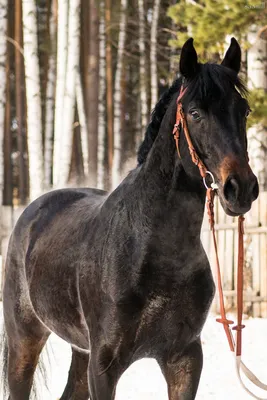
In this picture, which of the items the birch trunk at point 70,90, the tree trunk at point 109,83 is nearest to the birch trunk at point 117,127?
the tree trunk at point 109,83

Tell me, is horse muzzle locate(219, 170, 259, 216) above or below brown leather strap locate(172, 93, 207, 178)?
below

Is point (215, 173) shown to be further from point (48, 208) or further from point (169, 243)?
point (48, 208)

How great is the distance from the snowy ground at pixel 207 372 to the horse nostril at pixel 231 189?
2972 millimetres

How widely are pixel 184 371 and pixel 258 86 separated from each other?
8.70 m

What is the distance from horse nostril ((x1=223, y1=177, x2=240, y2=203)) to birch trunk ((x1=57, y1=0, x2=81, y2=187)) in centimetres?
1161

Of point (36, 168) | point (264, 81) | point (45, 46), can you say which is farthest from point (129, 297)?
point (45, 46)

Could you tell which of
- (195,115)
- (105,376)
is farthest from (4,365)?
(195,115)

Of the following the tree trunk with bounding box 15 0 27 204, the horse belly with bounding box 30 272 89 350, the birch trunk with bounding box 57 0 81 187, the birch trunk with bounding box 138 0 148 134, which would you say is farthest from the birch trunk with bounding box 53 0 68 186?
the horse belly with bounding box 30 272 89 350

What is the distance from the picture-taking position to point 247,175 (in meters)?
3.19

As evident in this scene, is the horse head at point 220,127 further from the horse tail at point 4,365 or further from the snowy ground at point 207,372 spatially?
the snowy ground at point 207,372

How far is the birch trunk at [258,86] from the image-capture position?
475 inches

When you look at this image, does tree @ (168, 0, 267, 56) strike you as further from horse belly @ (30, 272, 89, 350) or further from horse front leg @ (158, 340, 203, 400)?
horse front leg @ (158, 340, 203, 400)

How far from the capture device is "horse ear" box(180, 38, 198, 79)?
3564mm

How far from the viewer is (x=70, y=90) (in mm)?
15398
